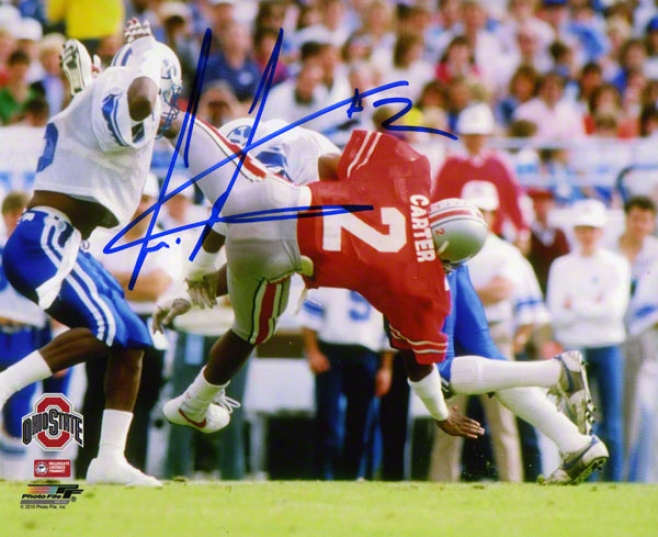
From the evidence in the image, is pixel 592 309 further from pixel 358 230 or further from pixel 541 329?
pixel 358 230

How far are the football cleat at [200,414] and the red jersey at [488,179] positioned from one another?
51.7 inches

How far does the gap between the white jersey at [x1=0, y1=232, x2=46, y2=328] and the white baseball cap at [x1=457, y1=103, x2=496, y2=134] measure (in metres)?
2.30

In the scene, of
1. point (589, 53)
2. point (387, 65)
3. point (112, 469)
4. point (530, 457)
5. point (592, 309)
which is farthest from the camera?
point (589, 53)

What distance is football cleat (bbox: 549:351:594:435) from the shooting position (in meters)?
5.56

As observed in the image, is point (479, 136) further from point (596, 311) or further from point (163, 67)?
point (163, 67)

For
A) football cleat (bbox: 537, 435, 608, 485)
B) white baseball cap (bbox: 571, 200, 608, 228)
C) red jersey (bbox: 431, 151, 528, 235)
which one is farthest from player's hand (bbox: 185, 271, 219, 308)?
white baseball cap (bbox: 571, 200, 608, 228)

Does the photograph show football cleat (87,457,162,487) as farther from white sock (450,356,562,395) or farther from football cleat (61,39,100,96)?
football cleat (61,39,100,96)

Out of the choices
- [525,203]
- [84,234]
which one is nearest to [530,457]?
[525,203]

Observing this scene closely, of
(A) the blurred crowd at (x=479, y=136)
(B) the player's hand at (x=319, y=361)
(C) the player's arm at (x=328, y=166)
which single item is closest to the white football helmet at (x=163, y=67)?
(A) the blurred crowd at (x=479, y=136)

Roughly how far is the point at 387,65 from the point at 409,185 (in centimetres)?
273

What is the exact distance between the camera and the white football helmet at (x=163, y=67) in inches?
207

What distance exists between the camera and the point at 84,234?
535 cm

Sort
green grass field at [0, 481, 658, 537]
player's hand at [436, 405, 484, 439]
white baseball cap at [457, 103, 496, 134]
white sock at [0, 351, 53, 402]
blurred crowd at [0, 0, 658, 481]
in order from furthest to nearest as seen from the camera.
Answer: white baseball cap at [457, 103, 496, 134]
blurred crowd at [0, 0, 658, 481]
player's hand at [436, 405, 484, 439]
white sock at [0, 351, 53, 402]
green grass field at [0, 481, 658, 537]
